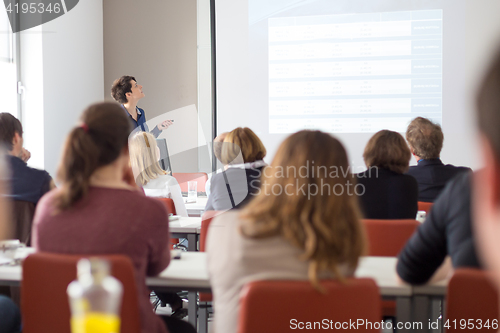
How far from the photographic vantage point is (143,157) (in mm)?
3088

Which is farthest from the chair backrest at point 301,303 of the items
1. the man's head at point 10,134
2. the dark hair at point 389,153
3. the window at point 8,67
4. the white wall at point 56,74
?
the window at point 8,67

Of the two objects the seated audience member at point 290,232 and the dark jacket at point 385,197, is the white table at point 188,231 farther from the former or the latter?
the seated audience member at point 290,232

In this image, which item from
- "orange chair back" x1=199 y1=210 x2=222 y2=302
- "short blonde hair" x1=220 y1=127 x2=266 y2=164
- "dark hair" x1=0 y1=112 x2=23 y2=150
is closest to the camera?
"orange chair back" x1=199 y1=210 x2=222 y2=302

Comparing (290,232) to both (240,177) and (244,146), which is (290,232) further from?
(244,146)

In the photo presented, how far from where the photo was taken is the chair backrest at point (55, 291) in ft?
3.90

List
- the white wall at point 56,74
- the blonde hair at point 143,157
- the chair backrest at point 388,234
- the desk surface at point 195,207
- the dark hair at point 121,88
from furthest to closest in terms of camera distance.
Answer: the dark hair at point 121,88 < the white wall at point 56,74 < the desk surface at point 195,207 < the blonde hair at point 143,157 < the chair backrest at point 388,234

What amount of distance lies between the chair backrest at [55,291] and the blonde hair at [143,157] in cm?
185

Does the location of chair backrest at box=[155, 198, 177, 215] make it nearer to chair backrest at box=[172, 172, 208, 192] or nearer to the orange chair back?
the orange chair back

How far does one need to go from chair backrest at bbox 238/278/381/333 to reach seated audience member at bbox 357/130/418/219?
4.58 feet

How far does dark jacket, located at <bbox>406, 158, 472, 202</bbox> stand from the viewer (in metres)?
2.96

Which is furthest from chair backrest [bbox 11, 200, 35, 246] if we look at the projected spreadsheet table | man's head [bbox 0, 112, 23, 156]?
the projected spreadsheet table

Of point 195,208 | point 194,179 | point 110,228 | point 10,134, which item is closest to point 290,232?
point 110,228

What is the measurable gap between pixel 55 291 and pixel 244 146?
1.68 metres

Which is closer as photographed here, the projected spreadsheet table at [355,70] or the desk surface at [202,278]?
the desk surface at [202,278]
